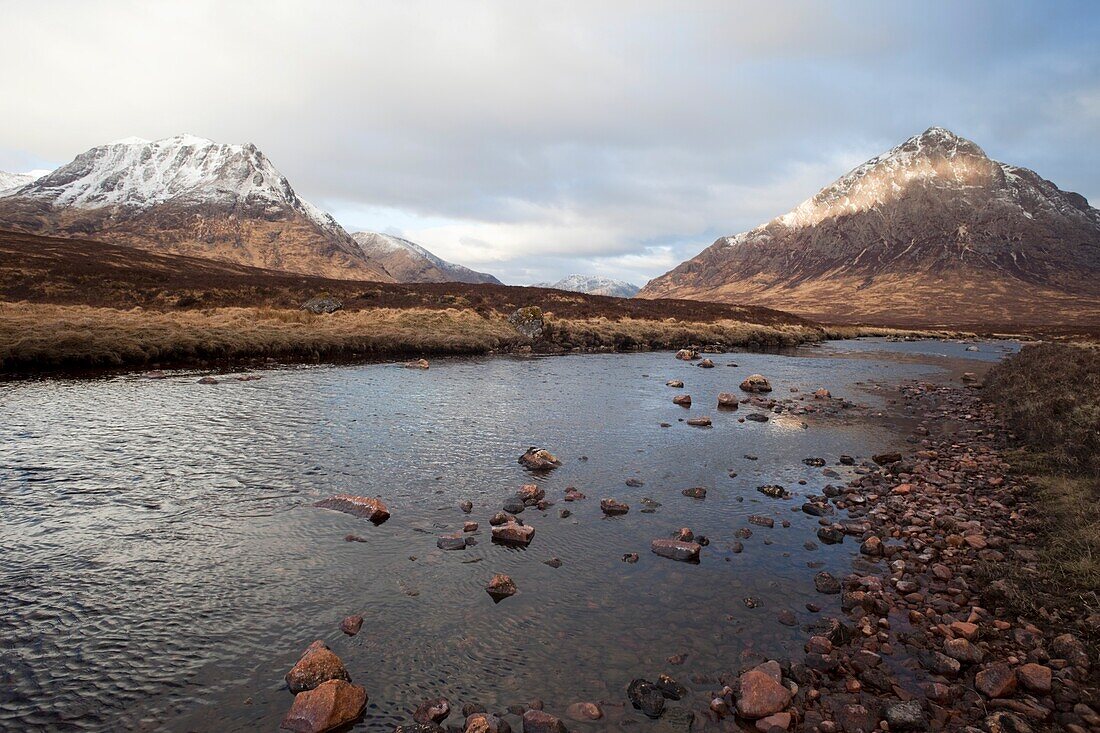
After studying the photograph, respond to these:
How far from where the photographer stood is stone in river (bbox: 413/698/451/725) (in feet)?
19.9

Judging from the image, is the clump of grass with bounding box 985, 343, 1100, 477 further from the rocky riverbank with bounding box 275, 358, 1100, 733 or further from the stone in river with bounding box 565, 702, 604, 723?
the stone in river with bounding box 565, 702, 604, 723

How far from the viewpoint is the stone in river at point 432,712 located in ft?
19.9

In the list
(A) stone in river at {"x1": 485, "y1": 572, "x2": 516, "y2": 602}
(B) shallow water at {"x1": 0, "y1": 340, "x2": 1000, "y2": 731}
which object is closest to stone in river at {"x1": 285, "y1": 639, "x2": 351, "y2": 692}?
(B) shallow water at {"x1": 0, "y1": 340, "x2": 1000, "y2": 731}

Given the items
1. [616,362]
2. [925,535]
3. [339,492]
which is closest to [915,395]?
[616,362]

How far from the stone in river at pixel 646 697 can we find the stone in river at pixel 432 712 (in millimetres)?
2268

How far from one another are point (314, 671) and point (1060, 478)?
1729cm

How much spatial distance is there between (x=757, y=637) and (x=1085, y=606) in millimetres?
Result: 4882

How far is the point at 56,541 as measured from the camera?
9.93m

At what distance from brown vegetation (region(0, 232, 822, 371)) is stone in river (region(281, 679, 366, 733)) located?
33.5 m

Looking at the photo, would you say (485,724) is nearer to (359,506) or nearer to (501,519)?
(501,519)

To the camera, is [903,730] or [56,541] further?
[56,541]

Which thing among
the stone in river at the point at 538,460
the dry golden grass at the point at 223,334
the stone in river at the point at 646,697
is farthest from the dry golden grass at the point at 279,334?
the stone in river at the point at 646,697

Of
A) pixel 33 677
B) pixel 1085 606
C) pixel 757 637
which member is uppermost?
pixel 1085 606

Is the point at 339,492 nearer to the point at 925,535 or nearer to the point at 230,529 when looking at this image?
the point at 230,529
